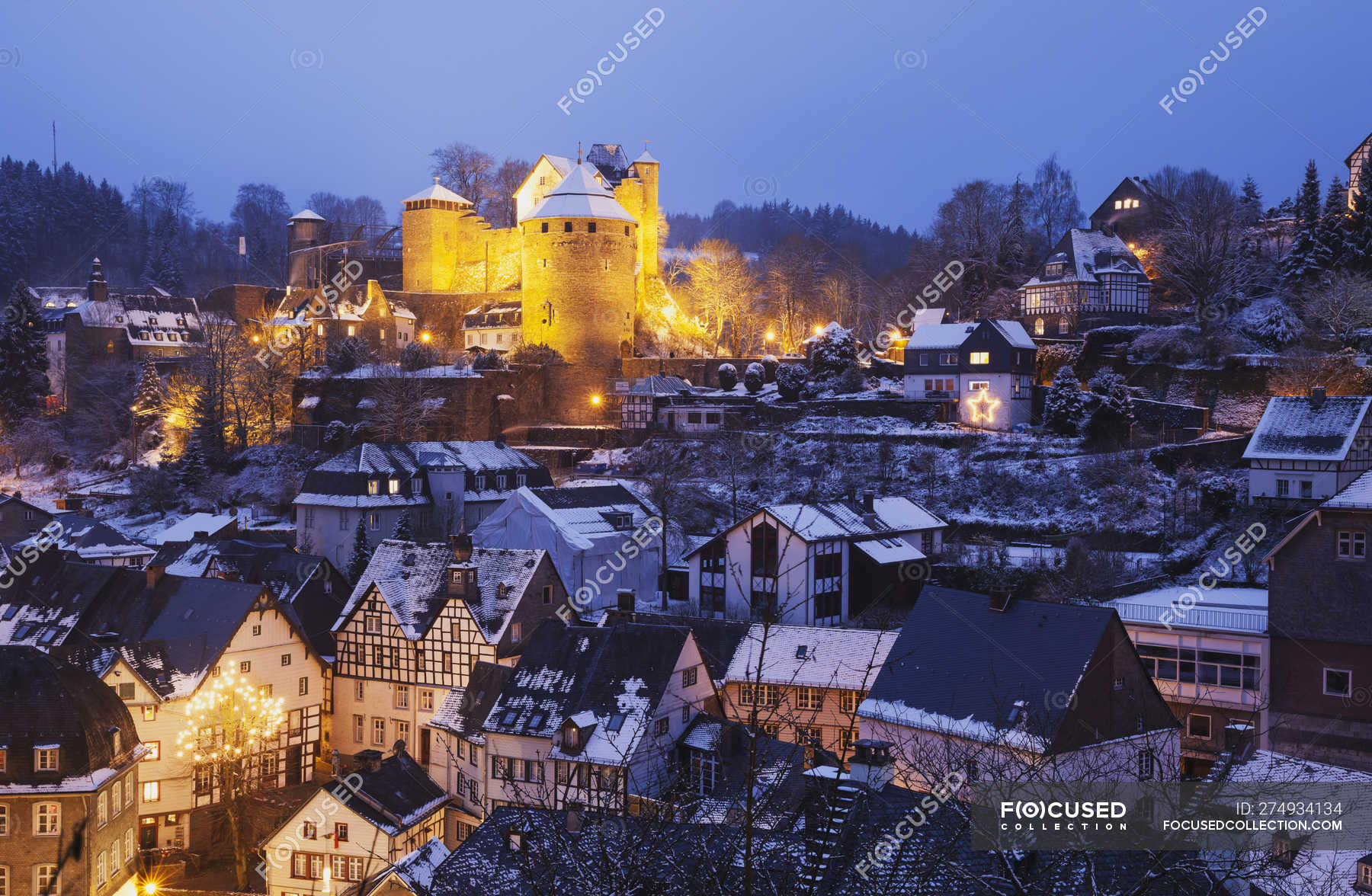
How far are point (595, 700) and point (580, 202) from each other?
118 feet

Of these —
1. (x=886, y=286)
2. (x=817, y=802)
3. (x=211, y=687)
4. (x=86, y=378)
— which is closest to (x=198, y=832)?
(x=211, y=687)

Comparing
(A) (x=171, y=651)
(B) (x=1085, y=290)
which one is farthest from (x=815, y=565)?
(B) (x=1085, y=290)

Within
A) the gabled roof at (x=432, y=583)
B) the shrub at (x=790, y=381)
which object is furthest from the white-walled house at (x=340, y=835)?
the shrub at (x=790, y=381)

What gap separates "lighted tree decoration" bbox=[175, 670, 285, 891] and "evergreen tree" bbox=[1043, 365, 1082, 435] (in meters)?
25.2

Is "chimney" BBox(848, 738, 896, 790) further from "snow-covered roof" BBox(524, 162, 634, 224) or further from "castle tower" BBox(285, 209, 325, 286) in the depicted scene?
"castle tower" BBox(285, 209, 325, 286)

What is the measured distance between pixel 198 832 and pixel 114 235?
259 feet

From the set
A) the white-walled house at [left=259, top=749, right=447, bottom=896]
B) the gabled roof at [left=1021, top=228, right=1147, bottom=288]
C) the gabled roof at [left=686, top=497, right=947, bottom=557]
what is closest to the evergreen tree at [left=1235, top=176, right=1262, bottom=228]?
the gabled roof at [left=1021, top=228, right=1147, bottom=288]

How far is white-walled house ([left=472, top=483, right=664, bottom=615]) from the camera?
32312 millimetres

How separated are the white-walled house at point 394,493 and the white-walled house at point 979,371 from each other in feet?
50.7

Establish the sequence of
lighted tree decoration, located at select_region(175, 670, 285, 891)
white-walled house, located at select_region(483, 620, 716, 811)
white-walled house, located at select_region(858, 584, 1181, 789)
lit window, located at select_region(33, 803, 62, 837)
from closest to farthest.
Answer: white-walled house, located at select_region(858, 584, 1181, 789) < lit window, located at select_region(33, 803, 62, 837) < white-walled house, located at select_region(483, 620, 716, 811) < lighted tree decoration, located at select_region(175, 670, 285, 891)

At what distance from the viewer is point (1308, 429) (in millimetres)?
29672

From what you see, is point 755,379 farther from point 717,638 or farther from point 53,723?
point 53,723

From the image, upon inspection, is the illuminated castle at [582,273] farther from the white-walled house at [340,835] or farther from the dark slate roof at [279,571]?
the white-walled house at [340,835]

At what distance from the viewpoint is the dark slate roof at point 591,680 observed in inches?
819
